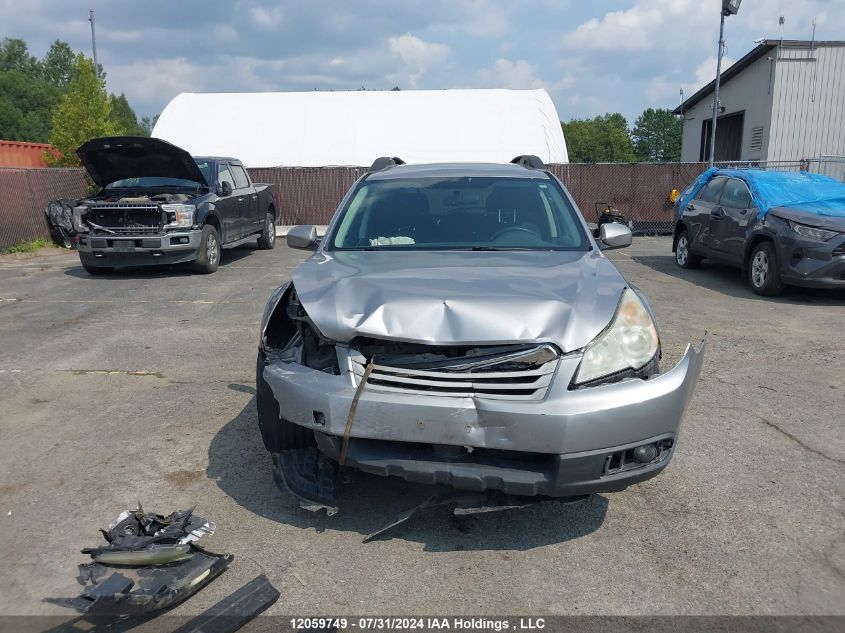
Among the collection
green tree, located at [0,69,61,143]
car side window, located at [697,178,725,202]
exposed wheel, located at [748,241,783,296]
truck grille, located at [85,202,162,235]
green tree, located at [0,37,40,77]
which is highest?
green tree, located at [0,37,40,77]

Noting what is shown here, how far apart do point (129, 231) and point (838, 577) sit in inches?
406

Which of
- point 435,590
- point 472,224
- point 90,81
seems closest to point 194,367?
→ point 472,224

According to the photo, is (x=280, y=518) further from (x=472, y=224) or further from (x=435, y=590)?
(x=472, y=224)

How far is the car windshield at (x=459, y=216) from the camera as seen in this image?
4387mm

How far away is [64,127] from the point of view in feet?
75.4

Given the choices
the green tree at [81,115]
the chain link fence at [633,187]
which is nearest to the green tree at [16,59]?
the green tree at [81,115]

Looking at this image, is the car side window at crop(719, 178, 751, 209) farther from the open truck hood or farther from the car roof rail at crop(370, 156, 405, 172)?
the open truck hood

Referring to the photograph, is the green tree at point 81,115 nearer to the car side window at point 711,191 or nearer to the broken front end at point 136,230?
the broken front end at point 136,230

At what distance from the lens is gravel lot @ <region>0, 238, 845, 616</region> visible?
2.89 m

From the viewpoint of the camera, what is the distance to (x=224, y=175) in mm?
12641

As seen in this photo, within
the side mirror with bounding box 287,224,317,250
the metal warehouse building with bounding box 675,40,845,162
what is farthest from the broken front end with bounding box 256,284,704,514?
the metal warehouse building with bounding box 675,40,845,162

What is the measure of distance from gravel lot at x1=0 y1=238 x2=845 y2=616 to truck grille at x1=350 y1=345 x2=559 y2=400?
0.77 meters

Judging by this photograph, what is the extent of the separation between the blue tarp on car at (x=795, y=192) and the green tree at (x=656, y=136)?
355 feet

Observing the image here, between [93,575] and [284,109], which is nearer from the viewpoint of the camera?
[93,575]
